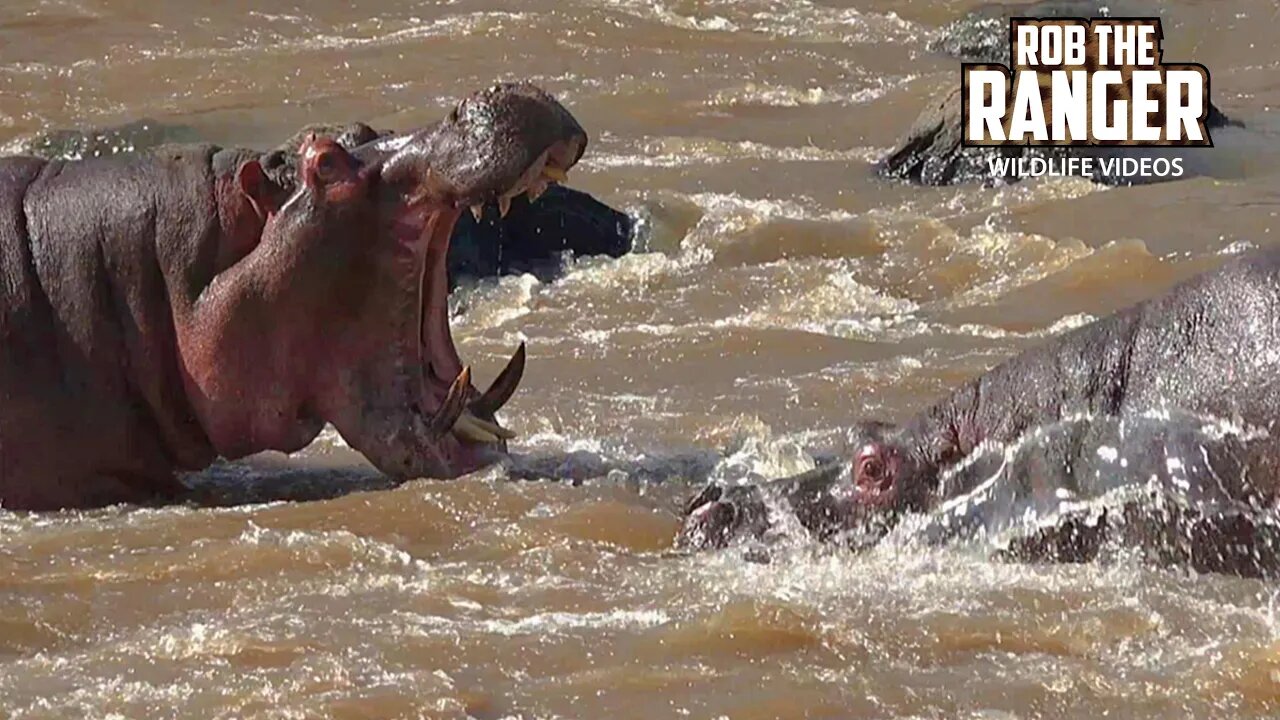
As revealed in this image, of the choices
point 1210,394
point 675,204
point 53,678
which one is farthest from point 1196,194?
point 53,678

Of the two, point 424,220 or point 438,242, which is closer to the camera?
point 424,220

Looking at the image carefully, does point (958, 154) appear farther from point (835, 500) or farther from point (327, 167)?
point (835, 500)

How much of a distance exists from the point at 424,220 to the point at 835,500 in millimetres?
1528

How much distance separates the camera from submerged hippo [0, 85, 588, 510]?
6.59 metres

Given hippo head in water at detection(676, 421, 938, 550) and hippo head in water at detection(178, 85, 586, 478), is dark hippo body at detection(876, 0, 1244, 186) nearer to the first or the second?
hippo head in water at detection(178, 85, 586, 478)

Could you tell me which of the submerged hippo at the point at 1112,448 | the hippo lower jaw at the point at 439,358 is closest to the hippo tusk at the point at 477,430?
the hippo lower jaw at the point at 439,358

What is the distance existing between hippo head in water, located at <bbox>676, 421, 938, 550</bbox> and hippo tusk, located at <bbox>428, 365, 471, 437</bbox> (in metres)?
0.84

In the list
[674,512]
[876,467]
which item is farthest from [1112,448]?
[674,512]

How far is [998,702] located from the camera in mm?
4848

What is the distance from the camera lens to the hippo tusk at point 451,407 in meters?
6.61

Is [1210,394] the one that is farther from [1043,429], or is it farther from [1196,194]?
[1196,194]

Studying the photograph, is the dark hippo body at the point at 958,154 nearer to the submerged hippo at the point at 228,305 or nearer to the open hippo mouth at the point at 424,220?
the open hippo mouth at the point at 424,220

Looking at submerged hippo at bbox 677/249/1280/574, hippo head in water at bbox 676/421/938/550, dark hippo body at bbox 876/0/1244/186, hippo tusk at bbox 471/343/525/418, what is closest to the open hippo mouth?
hippo tusk at bbox 471/343/525/418

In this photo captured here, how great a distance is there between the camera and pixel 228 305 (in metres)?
6.58
